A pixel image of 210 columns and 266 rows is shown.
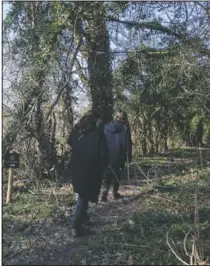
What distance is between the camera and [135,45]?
23.9 feet

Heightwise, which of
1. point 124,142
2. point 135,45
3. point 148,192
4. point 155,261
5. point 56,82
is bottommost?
point 155,261

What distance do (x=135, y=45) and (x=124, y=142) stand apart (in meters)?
1.98

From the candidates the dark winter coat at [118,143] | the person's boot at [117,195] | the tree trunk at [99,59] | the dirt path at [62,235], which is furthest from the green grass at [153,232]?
the tree trunk at [99,59]

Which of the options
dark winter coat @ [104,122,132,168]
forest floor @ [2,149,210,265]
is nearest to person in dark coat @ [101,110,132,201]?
dark winter coat @ [104,122,132,168]

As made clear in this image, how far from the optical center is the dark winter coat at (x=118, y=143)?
223 inches

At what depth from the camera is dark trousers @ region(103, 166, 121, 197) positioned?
5938 millimetres

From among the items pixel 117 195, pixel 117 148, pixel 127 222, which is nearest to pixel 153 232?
pixel 127 222

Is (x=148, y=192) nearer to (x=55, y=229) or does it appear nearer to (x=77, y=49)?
(x=55, y=229)

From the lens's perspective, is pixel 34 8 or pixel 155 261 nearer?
pixel 155 261

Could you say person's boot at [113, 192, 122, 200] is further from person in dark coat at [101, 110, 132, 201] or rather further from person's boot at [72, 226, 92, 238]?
person's boot at [72, 226, 92, 238]

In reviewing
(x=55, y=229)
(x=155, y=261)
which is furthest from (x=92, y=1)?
(x=155, y=261)

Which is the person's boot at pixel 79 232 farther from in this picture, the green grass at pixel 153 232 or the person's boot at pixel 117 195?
the person's boot at pixel 117 195

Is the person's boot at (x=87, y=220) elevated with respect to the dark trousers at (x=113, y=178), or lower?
lower

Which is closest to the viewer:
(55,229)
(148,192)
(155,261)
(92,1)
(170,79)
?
(155,261)
